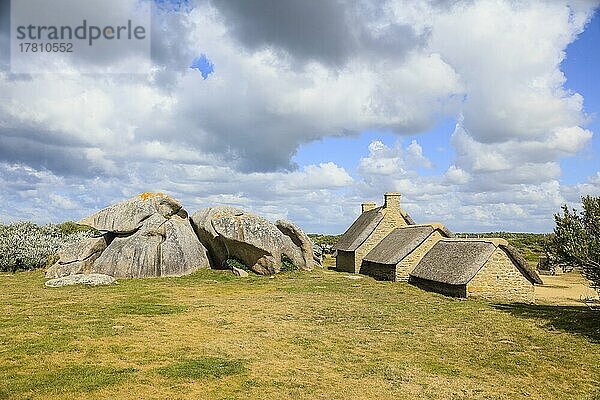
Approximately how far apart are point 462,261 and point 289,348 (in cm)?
1417

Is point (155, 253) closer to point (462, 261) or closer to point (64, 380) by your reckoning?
point (462, 261)

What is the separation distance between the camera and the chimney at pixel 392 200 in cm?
3916

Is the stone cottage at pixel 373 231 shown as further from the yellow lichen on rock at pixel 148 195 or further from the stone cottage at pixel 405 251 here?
the yellow lichen on rock at pixel 148 195

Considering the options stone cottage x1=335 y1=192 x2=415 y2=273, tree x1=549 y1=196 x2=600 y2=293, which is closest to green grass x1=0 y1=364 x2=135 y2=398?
tree x1=549 y1=196 x2=600 y2=293

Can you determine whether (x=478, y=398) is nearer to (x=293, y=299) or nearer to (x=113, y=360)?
(x=113, y=360)

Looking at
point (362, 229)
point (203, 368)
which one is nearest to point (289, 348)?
point (203, 368)

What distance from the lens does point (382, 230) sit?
38375mm

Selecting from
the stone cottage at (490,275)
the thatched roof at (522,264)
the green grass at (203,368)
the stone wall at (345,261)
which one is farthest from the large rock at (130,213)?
the thatched roof at (522,264)

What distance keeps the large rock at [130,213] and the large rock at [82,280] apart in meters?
5.68

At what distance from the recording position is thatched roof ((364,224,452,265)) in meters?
30.4

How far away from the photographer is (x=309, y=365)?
1210 centimetres

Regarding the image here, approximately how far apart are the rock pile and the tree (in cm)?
1871

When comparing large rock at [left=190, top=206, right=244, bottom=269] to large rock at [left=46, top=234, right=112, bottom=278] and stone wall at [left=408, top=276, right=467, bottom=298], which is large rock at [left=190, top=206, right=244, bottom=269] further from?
stone wall at [left=408, top=276, right=467, bottom=298]

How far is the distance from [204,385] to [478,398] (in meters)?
5.61
